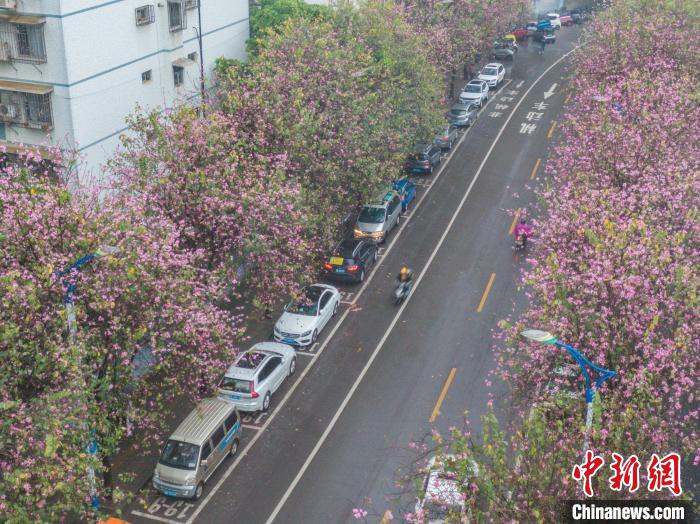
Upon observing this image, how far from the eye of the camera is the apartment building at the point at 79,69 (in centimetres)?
3569

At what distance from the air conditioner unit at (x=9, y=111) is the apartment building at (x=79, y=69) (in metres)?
0.05

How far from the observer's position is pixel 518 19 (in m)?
83.1

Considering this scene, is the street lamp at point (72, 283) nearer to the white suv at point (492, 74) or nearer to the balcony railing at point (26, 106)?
the balcony railing at point (26, 106)

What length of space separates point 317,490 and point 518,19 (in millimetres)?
67704

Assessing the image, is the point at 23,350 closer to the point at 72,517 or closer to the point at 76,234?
the point at 76,234

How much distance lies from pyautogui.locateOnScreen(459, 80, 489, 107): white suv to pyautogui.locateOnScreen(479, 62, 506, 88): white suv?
8.68 ft

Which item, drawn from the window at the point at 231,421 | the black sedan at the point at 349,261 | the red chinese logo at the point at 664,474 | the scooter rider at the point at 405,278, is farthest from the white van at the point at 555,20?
the red chinese logo at the point at 664,474

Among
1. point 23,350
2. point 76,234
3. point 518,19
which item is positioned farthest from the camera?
point 518,19

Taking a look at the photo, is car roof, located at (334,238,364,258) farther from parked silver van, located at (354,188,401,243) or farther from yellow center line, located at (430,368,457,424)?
yellow center line, located at (430,368,457,424)

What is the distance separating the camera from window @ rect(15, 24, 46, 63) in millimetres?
35750

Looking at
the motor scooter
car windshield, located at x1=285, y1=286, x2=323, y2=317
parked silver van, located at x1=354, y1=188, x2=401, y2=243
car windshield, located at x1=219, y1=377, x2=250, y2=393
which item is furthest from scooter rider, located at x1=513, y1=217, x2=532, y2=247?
car windshield, located at x1=219, y1=377, x2=250, y2=393

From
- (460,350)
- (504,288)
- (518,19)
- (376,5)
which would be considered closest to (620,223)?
(460,350)

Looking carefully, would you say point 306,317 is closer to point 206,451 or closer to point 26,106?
point 206,451

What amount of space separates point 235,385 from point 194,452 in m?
4.38
